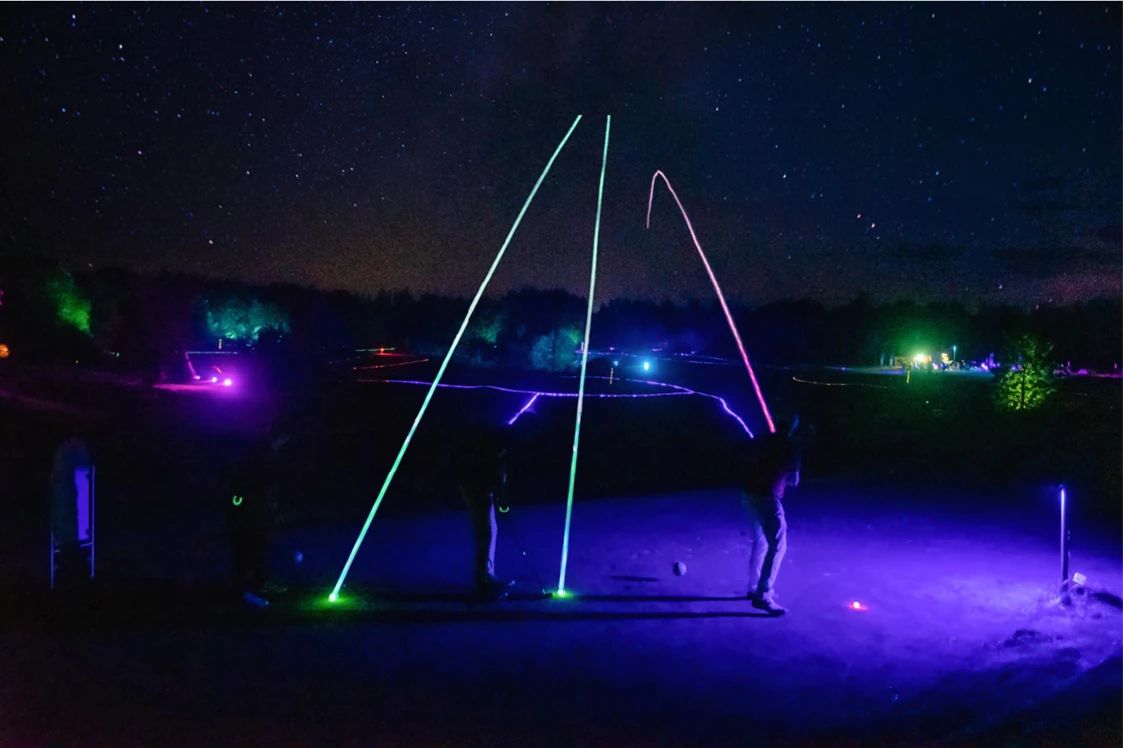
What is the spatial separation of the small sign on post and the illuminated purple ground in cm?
95

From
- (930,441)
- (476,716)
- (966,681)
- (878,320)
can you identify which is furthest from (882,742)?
(878,320)

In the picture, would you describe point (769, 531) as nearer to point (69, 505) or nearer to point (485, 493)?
point (485, 493)

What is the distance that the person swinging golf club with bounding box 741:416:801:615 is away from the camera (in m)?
7.98

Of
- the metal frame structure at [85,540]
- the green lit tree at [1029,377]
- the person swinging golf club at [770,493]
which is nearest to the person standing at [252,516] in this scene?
the metal frame structure at [85,540]

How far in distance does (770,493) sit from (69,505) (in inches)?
280

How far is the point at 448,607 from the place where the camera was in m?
7.85

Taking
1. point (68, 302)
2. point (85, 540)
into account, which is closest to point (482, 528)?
point (85, 540)

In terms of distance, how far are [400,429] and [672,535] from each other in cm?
1466

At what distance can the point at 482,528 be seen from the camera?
814cm

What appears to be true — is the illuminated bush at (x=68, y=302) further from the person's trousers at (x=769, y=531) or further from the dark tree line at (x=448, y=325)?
the person's trousers at (x=769, y=531)

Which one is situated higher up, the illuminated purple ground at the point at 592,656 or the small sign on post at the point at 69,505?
the small sign on post at the point at 69,505

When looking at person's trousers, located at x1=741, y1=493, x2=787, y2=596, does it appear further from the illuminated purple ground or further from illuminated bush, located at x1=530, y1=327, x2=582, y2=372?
illuminated bush, located at x1=530, y1=327, x2=582, y2=372

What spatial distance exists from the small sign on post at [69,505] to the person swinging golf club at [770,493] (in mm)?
6741

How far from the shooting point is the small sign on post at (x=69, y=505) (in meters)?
7.88
